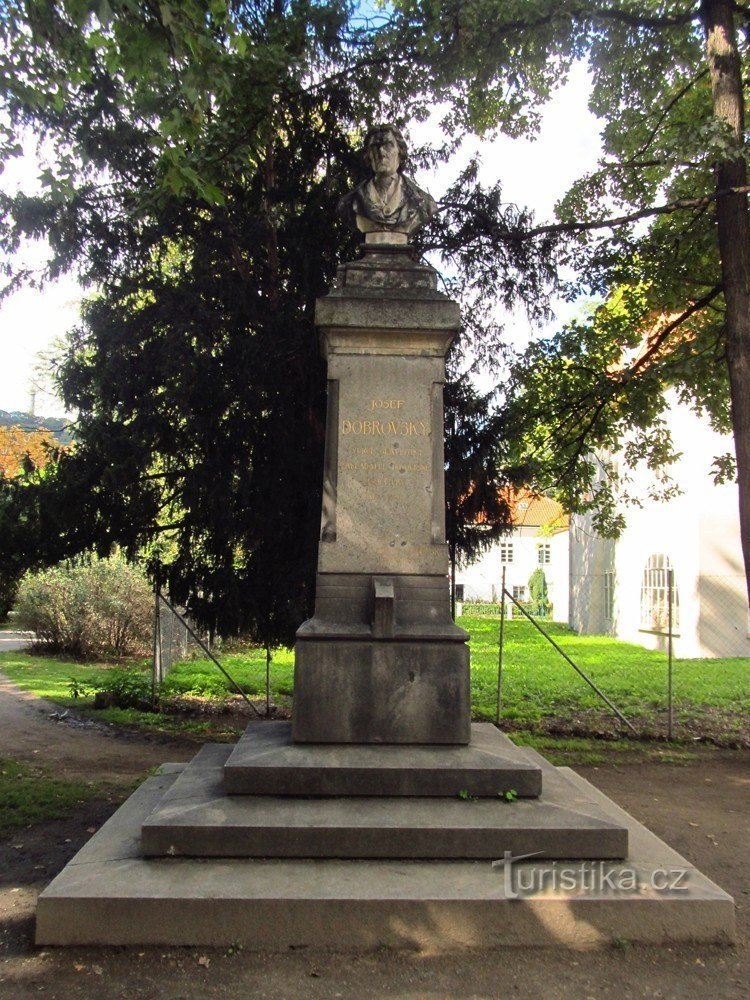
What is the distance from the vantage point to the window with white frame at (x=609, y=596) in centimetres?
2584

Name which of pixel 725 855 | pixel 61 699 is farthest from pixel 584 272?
pixel 61 699

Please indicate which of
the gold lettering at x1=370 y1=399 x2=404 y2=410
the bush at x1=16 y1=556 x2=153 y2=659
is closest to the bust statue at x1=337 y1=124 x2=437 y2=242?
the gold lettering at x1=370 y1=399 x2=404 y2=410

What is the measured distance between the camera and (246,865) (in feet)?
14.5

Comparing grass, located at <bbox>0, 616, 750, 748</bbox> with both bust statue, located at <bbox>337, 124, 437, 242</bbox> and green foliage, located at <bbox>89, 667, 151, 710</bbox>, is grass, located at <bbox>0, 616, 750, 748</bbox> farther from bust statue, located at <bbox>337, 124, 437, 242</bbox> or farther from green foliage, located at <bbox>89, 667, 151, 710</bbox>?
bust statue, located at <bbox>337, 124, 437, 242</bbox>

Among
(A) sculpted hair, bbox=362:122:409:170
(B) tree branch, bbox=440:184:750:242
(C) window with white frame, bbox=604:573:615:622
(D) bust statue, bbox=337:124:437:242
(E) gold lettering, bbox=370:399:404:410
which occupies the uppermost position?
(B) tree branch, bbox=440:184:750:242

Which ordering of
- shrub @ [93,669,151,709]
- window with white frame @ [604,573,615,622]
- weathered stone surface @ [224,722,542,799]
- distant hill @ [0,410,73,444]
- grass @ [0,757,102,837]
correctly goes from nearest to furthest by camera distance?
weathered stone surface @ [224,722,542,799] < grass @ [0,757,102,837] < shrub @ [93,669,151,709] < window with white frame @ [604,573,615,622] < distant hill @ [0,410,73,444]

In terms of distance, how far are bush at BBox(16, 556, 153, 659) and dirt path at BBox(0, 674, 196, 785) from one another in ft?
21.2

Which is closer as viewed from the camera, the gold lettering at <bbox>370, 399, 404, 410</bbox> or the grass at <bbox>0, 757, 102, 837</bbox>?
the gold lettering at <bbox>370, 399, 404, 410</bbox>

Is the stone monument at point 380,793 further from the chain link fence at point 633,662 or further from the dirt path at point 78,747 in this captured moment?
the chain link fence at point 633,662

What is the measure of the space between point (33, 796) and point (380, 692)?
3398 mm

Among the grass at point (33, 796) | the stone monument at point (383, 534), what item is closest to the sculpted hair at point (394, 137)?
the stone monument at point (383, 534)

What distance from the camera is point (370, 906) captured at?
406cm

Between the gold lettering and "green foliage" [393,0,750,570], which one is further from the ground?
"green foliage" [393,0,750,570]

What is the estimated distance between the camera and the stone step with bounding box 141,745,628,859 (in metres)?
4.48
